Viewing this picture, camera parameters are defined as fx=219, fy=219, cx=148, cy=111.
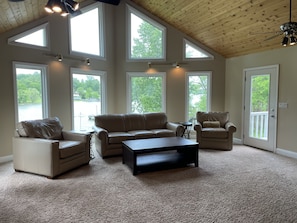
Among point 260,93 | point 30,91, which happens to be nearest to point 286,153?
point 260,93

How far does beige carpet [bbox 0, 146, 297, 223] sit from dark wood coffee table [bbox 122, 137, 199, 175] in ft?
0.50

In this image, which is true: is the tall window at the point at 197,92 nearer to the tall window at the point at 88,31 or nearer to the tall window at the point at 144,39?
the tall window at the point at 144,39

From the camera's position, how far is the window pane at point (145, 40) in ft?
21.2

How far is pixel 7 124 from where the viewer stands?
14.8 ft

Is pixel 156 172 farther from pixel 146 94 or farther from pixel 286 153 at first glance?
pixel 146 94

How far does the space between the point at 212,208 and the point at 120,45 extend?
5220mm

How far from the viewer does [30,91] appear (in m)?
4.92

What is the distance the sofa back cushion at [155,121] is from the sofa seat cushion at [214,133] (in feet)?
3.38

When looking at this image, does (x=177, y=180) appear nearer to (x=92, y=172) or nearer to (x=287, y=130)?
(x=92, y=172)

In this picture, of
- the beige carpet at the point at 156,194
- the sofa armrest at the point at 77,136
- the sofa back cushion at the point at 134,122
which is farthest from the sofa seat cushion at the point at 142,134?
the sofa armrest at the point at 77,136

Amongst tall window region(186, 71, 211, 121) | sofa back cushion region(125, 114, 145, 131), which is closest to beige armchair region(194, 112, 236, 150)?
tall window region(186, 71, 211, 121)

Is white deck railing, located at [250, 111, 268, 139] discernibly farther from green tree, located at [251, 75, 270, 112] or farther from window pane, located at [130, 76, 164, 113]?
window pane, located at [130, 76, 164, 113]

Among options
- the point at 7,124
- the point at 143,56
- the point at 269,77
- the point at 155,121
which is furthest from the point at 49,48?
the point at 269,77

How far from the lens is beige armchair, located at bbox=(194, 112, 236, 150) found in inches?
206
